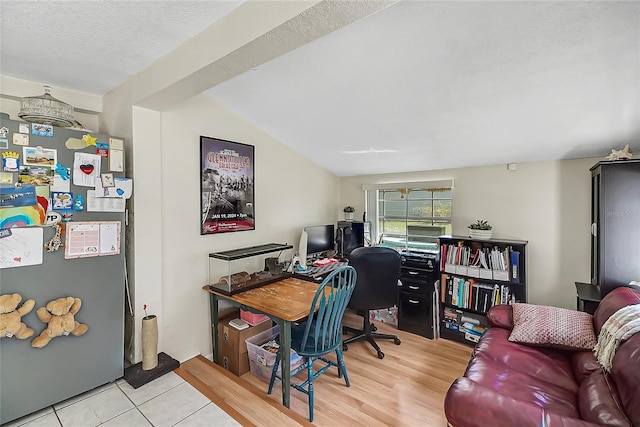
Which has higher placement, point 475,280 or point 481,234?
point 481,234

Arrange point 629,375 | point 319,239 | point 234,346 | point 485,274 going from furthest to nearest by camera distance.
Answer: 1. point 319,239
2. point 485,274
3. point 234,346
4. point 629,375

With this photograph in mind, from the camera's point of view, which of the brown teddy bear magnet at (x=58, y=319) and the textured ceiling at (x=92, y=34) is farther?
the brown teddy bear magnet at (x=58, y=319)

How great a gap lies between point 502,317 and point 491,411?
1307 millimetres

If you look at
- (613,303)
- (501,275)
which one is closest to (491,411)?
(613,303)

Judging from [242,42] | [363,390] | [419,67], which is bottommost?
[363,390]

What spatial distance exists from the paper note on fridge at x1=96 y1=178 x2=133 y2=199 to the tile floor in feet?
4.18

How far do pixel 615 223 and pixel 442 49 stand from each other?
201cm

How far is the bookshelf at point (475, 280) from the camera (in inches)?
113

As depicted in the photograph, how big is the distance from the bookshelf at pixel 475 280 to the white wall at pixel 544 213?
199 millimetres

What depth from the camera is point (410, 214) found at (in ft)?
12.8

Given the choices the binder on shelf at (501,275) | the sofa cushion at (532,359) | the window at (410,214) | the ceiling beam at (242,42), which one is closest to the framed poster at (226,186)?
the ceiling beam at (242,42)

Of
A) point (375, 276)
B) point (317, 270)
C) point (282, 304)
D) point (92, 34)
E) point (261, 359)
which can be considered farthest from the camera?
point (317, 270)

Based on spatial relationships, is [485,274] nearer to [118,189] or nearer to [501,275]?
[501,275]

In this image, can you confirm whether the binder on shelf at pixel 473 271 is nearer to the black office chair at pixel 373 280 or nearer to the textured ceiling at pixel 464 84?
the black office chair at pixel 373 280
